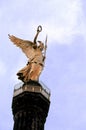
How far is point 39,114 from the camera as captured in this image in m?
51.5

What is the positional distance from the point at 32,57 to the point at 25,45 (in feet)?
7.22

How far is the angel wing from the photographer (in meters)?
56.5

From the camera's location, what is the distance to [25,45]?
5744cm

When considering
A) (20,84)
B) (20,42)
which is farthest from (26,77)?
(20,42)

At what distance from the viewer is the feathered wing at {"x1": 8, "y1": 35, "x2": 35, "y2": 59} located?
5650 cm

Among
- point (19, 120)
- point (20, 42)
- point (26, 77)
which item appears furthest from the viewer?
point (20, 42)

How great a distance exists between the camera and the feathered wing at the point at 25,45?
5650 centimetres

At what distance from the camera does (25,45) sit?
5744 cm

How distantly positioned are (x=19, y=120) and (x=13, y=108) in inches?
90.3

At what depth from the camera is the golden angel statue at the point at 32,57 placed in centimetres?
5428

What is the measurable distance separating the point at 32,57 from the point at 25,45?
2.20 metres

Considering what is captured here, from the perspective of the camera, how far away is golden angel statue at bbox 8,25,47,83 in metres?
54.3

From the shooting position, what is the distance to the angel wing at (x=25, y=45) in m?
56.5

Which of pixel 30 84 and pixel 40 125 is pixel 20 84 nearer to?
pixel 30 84
